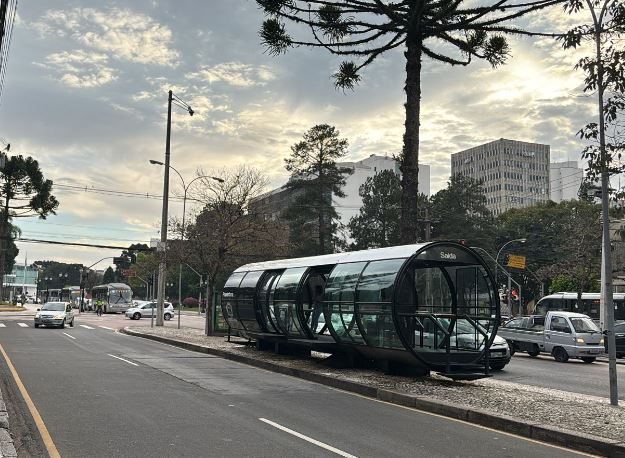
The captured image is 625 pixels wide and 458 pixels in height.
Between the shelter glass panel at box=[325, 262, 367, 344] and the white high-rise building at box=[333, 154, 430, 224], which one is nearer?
the shelter glass panel at box=[325, 262, 367, 344]

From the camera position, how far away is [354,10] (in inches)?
574

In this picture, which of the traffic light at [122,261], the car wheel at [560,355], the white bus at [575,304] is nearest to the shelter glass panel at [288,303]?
the car wheel at [560,355]

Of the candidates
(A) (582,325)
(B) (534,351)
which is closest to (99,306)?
(B) (534,351)

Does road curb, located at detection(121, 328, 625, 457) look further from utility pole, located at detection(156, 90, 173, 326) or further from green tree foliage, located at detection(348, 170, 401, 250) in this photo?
green tree foliage, located at detection(348, 170, 401, 250)

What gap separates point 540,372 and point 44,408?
565 inches

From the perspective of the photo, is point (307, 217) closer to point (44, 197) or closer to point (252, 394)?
point (44, 197)

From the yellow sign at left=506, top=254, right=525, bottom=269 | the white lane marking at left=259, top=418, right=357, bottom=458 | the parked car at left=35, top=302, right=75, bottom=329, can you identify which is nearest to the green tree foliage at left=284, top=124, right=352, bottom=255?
the yellow sign at left=506, top=254, right=525, bottom=269

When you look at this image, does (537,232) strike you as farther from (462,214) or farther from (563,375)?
(563,375)

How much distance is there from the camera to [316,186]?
68.8 m

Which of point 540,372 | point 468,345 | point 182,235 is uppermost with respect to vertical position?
point 182,235

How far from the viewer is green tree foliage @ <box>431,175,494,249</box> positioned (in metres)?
70.6

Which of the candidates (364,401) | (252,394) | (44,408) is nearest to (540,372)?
(364,401)

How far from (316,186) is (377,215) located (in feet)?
39.9

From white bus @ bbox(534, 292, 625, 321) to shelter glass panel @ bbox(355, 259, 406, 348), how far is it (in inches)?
953
